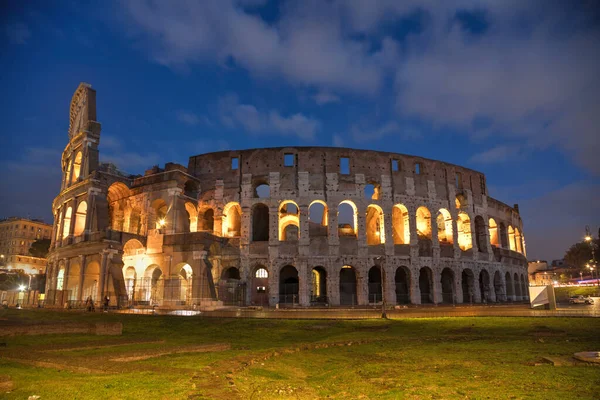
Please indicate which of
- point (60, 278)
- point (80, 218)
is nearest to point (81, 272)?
point (80, 218)

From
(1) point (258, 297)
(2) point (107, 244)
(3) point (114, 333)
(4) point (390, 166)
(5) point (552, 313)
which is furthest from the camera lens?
(4) point (390, 166)

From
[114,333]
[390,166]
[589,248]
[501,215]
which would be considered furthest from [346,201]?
[589,248]

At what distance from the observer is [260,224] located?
4166cm

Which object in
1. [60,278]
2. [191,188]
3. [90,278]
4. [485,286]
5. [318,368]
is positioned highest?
[191,188]

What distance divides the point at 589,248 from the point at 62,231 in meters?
83.5

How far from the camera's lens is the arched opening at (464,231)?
1697 inches

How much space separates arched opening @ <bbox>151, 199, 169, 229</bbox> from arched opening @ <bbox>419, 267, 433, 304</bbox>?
23868mm

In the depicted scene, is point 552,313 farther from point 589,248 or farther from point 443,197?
point 589,248

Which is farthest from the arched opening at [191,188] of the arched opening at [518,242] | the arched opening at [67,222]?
the arched opening at [518,242]

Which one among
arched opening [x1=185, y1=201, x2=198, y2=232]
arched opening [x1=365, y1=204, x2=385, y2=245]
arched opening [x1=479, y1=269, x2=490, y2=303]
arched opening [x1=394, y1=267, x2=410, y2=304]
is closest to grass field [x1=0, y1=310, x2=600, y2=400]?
arched opening [x1=394, y1=267, x2=410, y2=304]

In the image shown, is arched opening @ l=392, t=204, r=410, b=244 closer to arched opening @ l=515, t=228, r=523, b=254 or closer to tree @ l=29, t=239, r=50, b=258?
arched opening @ l=515, t=228, r=523, b=254

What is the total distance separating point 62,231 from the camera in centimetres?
4050

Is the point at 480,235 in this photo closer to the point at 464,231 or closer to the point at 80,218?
the point at 464,231

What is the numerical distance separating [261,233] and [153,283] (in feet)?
A: 34.9
